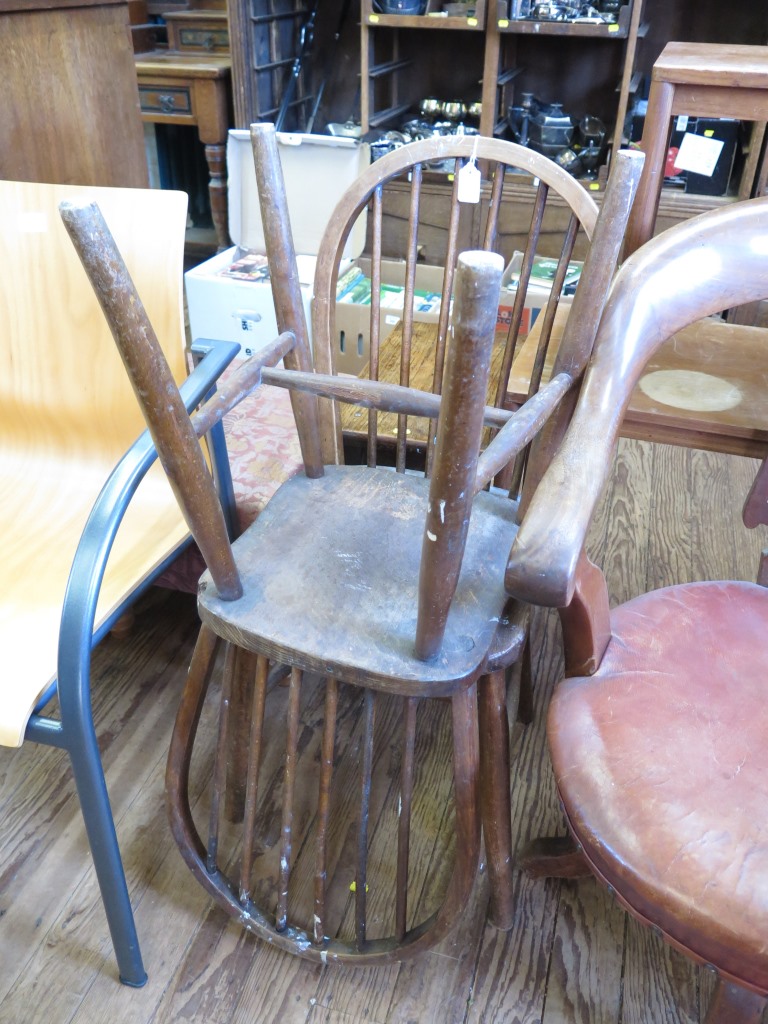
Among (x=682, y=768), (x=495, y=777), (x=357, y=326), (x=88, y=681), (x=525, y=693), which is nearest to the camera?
(x=682, y=768)

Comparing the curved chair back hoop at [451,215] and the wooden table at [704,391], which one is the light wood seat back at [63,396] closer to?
the curved chair back hoop at [451,215]

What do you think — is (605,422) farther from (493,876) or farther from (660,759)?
(493,876)

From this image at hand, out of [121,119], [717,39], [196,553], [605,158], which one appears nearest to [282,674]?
[196,553]

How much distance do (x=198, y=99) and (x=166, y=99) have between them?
13 centimetres

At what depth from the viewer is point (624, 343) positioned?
716 mm

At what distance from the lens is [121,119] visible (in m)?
2.01

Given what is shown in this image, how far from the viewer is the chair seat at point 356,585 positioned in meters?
0.77

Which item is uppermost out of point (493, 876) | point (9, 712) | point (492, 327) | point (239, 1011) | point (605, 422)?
point (492, 327)

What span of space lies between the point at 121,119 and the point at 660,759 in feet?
6.58

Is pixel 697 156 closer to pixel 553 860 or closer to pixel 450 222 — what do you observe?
pixel 450 222

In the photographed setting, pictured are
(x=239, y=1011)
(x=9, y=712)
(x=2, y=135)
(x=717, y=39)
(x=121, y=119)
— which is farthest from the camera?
(x=717, y=39)

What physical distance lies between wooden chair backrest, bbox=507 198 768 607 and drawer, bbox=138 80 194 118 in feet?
8.53

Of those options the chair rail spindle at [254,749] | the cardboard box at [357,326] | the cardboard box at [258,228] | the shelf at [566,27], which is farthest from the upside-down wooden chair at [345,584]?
the shelf at [566,27]

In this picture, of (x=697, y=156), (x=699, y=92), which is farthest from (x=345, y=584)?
(x=697, y=156)
